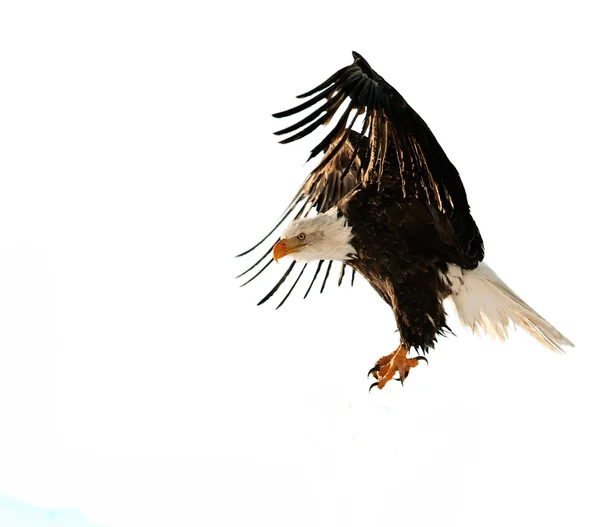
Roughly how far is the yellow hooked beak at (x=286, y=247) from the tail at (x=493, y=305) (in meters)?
0.47

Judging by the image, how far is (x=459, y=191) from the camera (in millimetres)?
2518

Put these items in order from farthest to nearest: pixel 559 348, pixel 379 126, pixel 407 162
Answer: pixel 559 348
pixel 407 162
pixel 379 126

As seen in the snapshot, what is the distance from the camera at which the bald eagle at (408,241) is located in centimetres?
250

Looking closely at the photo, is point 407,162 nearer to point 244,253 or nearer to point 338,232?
point 338,232

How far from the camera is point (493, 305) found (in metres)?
2.84

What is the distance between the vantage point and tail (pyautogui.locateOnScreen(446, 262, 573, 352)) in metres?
2.75

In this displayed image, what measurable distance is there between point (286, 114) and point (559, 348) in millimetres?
1282

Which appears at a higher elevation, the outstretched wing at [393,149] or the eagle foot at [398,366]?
the outstretched wing at [393,149]

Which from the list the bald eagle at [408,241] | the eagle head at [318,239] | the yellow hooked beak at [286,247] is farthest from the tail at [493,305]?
the yellow hooked beak at [286,247]

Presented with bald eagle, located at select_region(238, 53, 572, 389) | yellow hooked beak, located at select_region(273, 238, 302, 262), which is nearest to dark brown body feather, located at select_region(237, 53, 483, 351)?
bald eagle, located at select_region(238, 53, 572, 389)

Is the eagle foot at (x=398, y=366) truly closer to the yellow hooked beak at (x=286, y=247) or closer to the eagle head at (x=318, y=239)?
the eagle head at (x=318, y=239)

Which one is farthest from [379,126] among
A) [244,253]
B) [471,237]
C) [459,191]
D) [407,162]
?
[244,253]

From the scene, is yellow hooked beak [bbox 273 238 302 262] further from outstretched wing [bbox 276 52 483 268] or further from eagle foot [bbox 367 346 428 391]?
eagle foot [bbox 367 346 428 391]

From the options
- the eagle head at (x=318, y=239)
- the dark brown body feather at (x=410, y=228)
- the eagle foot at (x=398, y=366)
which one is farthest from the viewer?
the eagle foot at (x=398, y=366)
